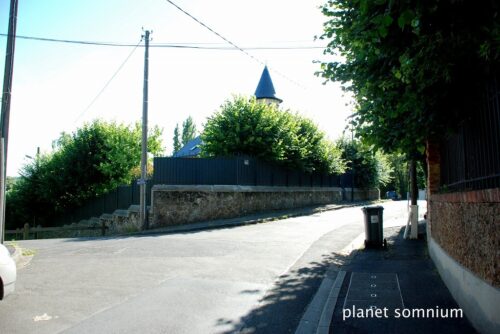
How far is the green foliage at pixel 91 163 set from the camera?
25.0 meters

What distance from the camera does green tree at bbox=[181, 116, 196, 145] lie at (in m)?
75.9

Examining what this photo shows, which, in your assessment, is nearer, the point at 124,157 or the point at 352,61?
the point at 352,61

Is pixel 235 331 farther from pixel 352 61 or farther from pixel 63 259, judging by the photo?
pixel 63 259

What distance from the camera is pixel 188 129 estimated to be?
251 ft

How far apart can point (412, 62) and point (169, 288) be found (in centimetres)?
491

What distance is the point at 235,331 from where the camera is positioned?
4.55m

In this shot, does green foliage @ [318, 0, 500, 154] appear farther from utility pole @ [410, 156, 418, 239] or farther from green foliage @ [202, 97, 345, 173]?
green foliage @ [202, 97, 345, 173]

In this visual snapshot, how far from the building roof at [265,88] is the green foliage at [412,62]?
130ft

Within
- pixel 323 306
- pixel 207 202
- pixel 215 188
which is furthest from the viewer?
pixel 215 188

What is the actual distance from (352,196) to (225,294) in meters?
31.9

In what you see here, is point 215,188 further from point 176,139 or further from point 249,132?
point 176,139

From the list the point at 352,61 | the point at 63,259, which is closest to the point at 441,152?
the point at 352,61

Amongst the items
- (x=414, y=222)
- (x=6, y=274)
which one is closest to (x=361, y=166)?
(x=414, y=222)

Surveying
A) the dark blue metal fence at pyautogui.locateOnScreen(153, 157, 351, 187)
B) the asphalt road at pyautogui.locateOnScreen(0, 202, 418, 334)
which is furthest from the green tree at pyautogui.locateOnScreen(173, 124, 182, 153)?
the asphalt road at pyautogui.locateOnScreen(0, 202, 418, 334)
